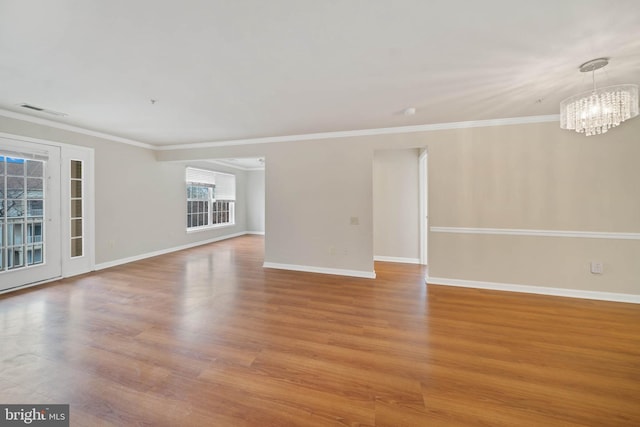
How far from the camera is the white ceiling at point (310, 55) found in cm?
158

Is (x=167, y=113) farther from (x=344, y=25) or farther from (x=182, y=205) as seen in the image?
(x=182, y=205)

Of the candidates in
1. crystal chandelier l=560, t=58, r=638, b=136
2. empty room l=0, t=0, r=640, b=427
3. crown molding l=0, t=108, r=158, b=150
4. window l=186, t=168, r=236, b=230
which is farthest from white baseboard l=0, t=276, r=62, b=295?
crystal chandelier l=560, t=58, r=638, b=136

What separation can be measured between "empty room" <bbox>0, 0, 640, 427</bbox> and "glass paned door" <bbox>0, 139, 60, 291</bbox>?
1.0 inches

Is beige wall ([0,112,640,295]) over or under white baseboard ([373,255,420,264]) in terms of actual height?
over

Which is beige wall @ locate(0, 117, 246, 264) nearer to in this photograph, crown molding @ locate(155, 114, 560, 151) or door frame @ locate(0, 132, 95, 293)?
door frame @ locate(0, 132, 95, 293)

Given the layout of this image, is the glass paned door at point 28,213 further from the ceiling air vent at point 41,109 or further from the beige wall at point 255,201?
the beige wall at point 255,201

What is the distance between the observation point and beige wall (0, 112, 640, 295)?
127 inches

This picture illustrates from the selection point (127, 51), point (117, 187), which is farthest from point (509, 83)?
point (117, 187)

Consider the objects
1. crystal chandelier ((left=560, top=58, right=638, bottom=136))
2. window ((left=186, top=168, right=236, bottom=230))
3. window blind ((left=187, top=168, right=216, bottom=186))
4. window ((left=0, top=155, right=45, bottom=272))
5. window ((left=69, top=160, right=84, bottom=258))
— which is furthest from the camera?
window ((left=186, top=168, right=236, bottom=230))

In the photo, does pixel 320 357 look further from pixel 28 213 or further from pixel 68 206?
pixel 68 206

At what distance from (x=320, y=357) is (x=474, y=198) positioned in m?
3.16

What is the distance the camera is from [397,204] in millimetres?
5336

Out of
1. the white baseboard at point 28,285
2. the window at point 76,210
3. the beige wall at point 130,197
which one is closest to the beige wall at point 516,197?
the beige wall at point 130,197

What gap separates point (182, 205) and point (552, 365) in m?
7.13
